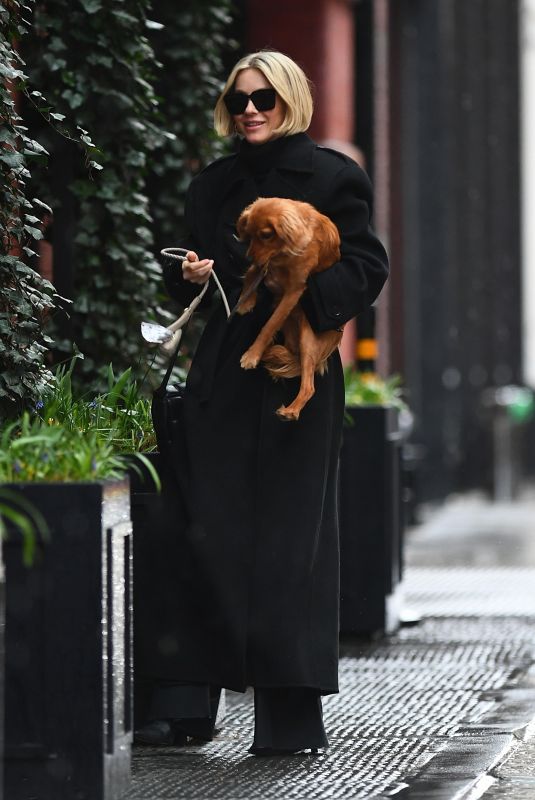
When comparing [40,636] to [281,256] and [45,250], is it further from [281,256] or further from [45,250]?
[45,250]

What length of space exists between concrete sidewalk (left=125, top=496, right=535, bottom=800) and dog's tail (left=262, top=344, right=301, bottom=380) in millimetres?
1148

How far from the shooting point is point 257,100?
5383 millimetres

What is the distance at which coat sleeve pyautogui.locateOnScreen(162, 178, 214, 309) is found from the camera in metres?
5.57

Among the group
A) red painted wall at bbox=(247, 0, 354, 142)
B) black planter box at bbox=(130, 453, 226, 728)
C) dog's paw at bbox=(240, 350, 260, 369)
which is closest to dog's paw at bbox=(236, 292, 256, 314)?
dog's paw at bbox=(240, 350, 260, 369)

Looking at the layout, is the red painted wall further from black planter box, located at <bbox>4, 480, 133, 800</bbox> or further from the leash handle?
black planter box, located at <bbox>4, 480, 133, 800</bbox>

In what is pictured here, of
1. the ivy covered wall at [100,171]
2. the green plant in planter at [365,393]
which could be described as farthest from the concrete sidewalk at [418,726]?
the ivy covered wall at [100,171]

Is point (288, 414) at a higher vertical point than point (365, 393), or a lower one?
lower

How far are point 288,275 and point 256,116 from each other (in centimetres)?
55

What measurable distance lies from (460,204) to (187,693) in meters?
14.3

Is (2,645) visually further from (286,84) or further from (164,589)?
(286,84)

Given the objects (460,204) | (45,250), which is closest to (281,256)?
(45,250)

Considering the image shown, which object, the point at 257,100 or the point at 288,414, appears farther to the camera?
the point at 257,100

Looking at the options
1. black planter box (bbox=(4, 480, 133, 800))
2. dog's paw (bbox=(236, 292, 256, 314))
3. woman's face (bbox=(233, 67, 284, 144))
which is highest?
woman's face (bbox=(233, 67, 284, 144))

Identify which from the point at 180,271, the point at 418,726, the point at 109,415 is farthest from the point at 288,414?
the point at 418,726
